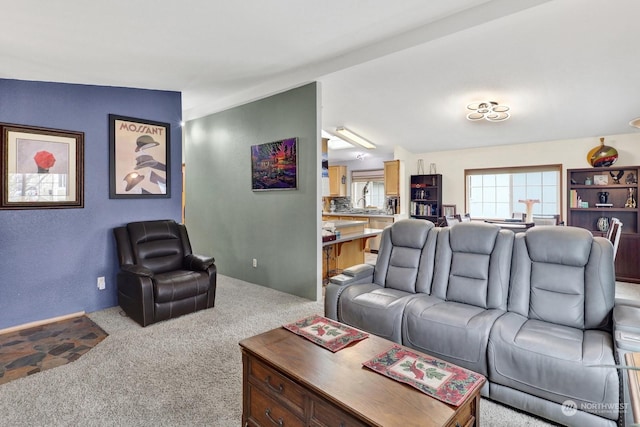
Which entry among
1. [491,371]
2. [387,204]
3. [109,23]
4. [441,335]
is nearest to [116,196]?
[109,23]

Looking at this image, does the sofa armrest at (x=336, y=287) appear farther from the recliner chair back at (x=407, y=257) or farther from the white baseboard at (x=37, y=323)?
the white baseboard at (x=37, y=323)

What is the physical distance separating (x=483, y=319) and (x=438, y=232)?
96 cm

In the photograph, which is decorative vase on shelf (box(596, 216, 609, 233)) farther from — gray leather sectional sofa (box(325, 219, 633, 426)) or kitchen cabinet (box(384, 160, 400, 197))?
gray leather sectional sofa (box(325, 219, 633, 426))

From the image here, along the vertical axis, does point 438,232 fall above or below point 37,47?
below

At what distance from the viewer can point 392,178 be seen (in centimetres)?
702

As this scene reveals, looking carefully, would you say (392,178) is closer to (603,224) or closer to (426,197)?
(426,197)

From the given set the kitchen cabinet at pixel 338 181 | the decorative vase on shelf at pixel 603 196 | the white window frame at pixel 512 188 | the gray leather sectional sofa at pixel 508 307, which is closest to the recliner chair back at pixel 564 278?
the gray leather sectional sofa at pixel 508 307

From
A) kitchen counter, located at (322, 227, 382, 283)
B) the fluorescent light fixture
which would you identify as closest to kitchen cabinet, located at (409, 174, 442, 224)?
the fluorescent light fixture

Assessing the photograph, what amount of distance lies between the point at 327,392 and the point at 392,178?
602cm

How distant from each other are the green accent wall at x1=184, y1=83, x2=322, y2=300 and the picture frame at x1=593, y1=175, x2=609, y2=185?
4.56m

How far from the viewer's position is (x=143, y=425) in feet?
6.22

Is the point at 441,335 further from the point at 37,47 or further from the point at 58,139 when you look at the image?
the point at 58,139

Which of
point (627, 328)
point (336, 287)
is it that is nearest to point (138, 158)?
point (336, 287)

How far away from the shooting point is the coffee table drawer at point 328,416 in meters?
1.34
